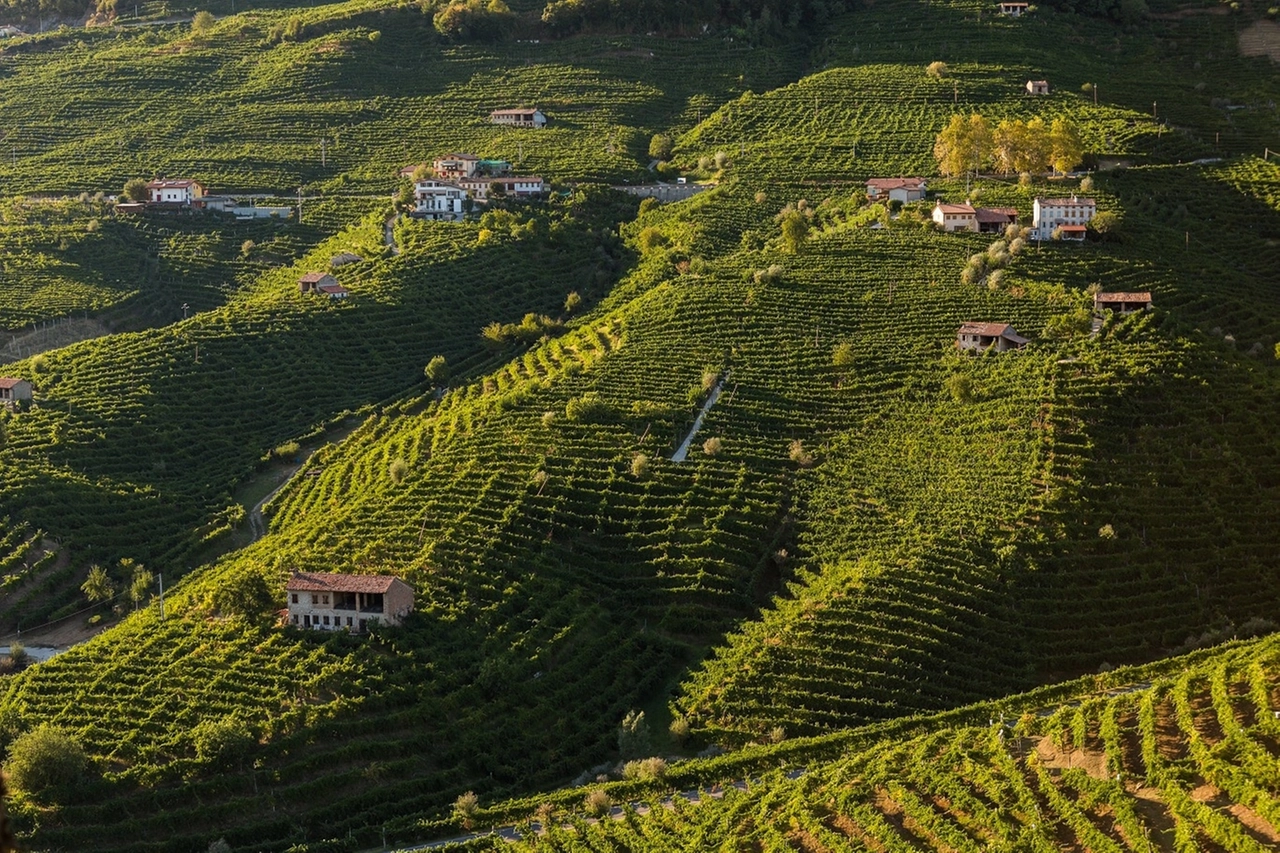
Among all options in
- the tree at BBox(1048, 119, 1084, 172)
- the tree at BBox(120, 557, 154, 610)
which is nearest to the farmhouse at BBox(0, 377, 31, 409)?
the tree at BBox(120, 557, 154, 610)

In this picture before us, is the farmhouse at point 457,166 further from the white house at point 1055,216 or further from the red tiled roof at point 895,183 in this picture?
the white house at point 1055,216

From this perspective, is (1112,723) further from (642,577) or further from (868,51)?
(868,51)

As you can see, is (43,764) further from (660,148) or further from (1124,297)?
(660,148)

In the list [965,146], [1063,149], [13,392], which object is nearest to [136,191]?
[13,392]

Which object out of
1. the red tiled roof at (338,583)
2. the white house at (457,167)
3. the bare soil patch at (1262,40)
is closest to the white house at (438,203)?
the white house at (457,167)

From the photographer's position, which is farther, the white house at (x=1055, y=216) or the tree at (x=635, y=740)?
the white house at (x=1055, y=216)

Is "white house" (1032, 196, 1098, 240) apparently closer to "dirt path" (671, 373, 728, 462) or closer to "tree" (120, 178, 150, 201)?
"dirt path" (671, 373, 728, 462)
